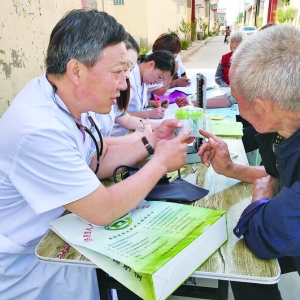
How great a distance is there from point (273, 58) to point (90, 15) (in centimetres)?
60

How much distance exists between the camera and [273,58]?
905 mm

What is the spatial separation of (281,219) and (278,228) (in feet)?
0.09

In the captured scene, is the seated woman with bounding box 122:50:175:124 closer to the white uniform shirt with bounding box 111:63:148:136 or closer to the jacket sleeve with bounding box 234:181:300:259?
the white uniform shirt with bounding box 111:63:148:136

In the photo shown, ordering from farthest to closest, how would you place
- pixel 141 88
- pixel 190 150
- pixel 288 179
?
pixel 141 88 < pixel 190 150 < pixel 288 179

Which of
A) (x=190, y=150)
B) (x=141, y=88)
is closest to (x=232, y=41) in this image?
(x=141, y=88)

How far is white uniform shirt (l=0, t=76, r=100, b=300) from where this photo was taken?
96 centimetres

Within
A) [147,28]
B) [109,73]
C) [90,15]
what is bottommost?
[147,28]

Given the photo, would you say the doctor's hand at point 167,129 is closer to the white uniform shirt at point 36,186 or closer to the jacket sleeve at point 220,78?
the white uniform shirt at point 36,186

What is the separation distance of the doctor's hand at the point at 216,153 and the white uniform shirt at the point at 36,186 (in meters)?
0.54

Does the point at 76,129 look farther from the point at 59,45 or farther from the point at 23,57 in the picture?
the point at 23,57

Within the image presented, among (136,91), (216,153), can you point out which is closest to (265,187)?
(216,153)

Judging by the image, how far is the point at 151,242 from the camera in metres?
0.90

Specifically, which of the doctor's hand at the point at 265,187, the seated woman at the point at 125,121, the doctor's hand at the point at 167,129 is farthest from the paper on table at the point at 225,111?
the doctor's hand at the point at 265,187

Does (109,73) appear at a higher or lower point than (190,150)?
higher
